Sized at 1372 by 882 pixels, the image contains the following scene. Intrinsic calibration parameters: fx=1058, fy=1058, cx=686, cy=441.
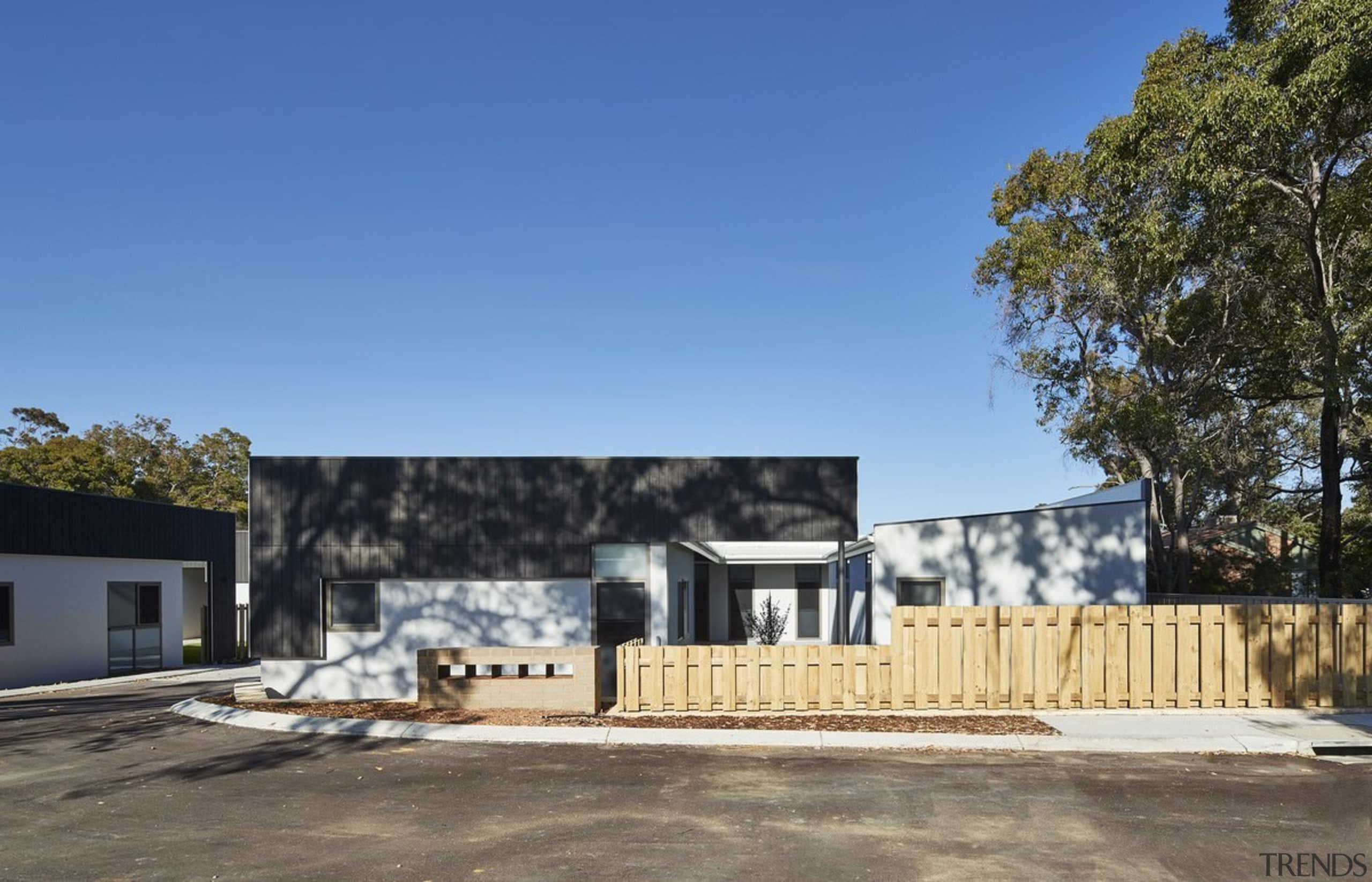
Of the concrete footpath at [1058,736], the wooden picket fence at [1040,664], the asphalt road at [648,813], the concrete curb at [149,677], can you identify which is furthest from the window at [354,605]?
the concrete curb at [149,677]

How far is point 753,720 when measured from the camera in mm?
15406

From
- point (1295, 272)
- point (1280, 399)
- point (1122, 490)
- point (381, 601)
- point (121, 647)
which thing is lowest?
point (121, 647)

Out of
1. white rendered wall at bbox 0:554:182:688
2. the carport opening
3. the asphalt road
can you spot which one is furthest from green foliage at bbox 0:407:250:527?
the asphalt road

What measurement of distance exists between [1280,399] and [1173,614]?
54.1 feet

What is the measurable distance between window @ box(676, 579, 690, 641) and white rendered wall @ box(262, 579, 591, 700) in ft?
11.6

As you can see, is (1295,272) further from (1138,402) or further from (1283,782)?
(1283,782)

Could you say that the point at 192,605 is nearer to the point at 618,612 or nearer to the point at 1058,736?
the point at 618,612

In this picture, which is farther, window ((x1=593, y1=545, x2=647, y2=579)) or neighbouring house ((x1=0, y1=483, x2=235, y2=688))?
neighbouring house ((x1=0, y1=483, x2=235, y2=688))

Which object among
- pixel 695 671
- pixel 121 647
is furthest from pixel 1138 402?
pixel 121 647

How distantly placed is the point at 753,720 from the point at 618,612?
480 cm

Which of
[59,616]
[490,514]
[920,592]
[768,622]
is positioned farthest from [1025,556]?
[59,616]

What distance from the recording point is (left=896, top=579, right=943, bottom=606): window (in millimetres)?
20672

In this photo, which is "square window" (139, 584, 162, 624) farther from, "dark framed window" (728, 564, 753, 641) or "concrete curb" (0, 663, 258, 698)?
"dark framed window" (728, 564, 753, 641)

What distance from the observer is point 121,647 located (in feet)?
97.0
